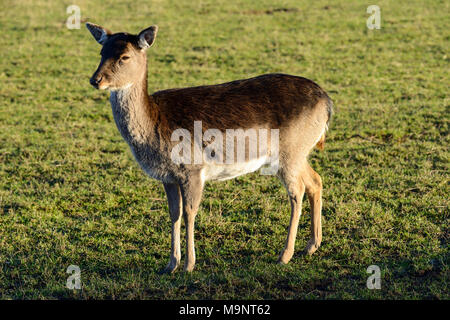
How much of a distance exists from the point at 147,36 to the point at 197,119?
0.88 m

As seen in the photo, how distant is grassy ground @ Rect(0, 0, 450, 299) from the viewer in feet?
17.5

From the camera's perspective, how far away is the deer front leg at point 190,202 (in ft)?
17.4

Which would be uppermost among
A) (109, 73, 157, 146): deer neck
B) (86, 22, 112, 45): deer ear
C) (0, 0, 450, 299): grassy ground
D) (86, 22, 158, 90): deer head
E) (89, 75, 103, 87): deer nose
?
(86, 22, 112, 45): deer ear

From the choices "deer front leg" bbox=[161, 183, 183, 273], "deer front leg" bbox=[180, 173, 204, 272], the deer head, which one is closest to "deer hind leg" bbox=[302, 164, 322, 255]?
"deer front leg" bbox=[180, 173, 204, 272]

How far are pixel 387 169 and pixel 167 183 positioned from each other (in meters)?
3.96

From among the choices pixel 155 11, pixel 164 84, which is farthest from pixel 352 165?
pixel 155 11

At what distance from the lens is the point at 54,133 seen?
1030cm

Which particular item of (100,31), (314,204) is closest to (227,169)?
(314,204)

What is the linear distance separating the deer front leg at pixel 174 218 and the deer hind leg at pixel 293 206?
1015 mm

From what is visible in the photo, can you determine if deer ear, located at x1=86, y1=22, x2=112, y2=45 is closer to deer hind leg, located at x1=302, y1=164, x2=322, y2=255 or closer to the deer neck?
the deer neck

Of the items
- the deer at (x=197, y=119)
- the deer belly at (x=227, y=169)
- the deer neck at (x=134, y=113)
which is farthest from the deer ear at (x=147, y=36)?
the deer belly at (x=227, y=169)

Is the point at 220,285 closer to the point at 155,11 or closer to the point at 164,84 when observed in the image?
the point at 164,84

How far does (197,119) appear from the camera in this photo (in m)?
5.40

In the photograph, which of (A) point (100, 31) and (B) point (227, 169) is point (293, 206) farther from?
(A) point (100, 31)
